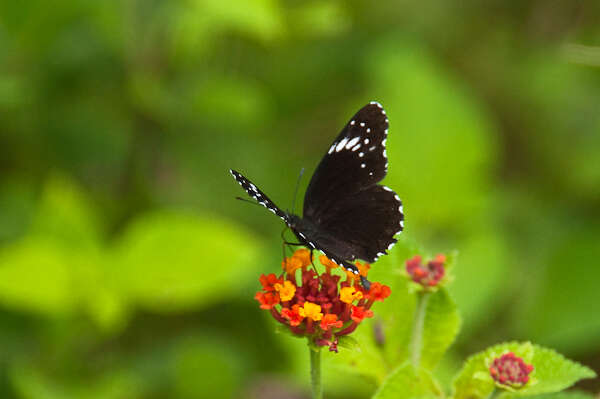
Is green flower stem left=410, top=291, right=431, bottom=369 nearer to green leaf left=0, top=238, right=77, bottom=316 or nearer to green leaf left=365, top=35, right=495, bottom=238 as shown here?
green leaf left=0, top=238, right=77, bottom=316

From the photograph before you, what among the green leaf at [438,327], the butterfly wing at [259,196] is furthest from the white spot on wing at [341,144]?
the green leaf at [438,327]

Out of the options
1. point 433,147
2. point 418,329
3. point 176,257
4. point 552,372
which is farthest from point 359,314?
point 433,147

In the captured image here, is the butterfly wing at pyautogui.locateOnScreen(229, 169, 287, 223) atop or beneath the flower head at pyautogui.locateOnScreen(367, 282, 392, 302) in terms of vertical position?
atop

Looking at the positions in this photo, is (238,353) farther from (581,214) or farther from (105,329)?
(581,214)

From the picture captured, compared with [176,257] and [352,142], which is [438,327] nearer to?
[352,142]

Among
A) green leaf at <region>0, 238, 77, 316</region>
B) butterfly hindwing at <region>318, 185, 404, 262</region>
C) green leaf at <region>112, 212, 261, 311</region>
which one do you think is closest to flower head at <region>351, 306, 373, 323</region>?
butterfly hindwing at <region>318, 185, 404, 262</region>
